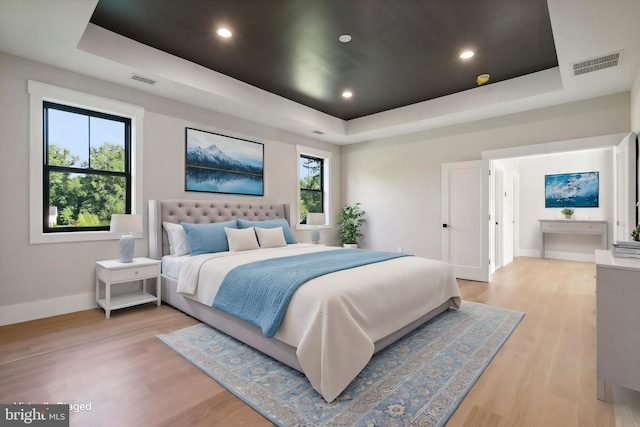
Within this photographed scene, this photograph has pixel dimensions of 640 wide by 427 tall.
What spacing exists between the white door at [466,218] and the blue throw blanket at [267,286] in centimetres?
274

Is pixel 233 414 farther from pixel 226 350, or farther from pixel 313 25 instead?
pixel 313 25

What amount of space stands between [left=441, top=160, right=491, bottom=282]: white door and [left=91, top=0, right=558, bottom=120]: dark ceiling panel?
4.54ft

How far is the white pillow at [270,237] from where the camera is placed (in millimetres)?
4078

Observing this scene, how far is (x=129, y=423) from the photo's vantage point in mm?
1589

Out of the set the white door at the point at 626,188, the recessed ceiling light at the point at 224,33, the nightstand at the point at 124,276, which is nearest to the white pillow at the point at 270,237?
the nightstand at the point at 124,276

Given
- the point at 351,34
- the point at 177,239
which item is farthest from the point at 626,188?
the point at 177,239

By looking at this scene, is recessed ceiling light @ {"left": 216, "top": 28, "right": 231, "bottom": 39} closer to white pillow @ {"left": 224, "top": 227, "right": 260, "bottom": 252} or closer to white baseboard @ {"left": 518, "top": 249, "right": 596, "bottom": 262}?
white pillow @ {"left": 224, "top": 227, "right": 260, "bottom": 252}

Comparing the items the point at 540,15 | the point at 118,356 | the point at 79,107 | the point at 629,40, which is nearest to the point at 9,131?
the point at 79,107

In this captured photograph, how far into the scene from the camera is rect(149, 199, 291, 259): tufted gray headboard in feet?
12.3

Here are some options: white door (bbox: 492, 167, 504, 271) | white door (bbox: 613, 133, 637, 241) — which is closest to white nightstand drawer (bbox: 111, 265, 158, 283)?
white door (bbox: 613, 133, 637, 241)

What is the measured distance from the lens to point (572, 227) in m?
6.64

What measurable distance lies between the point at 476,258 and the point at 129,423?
15.9 feet

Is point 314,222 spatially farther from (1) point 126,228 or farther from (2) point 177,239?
(1) point 126,228

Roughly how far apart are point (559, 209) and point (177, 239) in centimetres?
804
